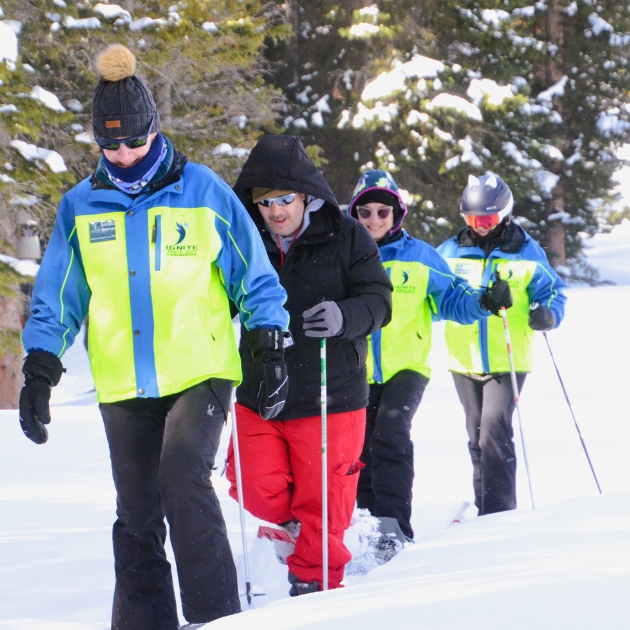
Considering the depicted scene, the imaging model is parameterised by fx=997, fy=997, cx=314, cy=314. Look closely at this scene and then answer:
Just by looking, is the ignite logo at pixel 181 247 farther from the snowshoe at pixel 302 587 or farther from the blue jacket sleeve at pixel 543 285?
the blue jacket sleeve at pixel 543 285

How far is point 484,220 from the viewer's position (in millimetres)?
6344

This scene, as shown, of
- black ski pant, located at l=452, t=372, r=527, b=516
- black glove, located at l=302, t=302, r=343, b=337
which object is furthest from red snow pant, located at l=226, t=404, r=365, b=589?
black ski pant, located at l=452, t=372, r=527, b=516

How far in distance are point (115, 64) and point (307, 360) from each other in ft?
4.89

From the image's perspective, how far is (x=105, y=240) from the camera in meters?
3.53

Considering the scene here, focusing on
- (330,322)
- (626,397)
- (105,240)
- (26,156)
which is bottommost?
(626,397)

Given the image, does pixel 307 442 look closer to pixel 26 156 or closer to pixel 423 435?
pixel 423 435

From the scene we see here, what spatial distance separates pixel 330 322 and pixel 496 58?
58.3ft

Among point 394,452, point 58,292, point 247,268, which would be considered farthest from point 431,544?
point 58,292

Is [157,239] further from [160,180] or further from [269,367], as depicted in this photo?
[269,367]

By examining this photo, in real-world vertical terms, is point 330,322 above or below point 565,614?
above

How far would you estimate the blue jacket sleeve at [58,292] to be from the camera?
3.58 m

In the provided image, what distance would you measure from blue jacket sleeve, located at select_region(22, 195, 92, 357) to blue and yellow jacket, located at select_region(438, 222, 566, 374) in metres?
3.33

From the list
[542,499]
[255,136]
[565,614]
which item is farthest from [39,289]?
[255,136]

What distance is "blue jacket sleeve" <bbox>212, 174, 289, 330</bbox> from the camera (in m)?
3.61
